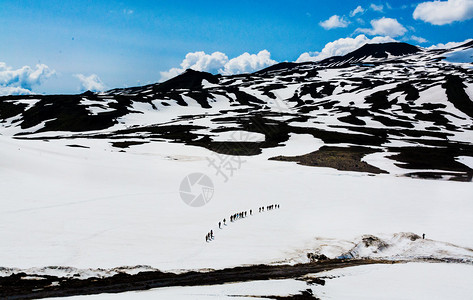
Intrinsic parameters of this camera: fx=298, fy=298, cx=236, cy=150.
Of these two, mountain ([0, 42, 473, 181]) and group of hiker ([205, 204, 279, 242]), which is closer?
group of hiker ([205, 204, 279, 242])

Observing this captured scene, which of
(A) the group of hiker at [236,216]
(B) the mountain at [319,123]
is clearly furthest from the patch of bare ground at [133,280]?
(B) the mountain at [319,123]

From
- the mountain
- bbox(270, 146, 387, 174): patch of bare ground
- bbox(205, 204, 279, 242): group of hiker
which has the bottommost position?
bbox(205, 204, 279, 242): group of hiker

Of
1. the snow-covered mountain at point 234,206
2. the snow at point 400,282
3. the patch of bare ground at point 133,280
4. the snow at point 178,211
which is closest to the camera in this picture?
the patch of bare ground at point 133,280

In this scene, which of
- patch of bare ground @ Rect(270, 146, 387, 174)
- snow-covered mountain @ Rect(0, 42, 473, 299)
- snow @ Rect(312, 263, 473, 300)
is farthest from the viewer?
patch of bare ground @ Rect(270, 146, 387, 174)

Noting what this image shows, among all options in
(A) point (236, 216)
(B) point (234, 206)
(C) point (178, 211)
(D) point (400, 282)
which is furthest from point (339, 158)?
(D) point (400, 282)

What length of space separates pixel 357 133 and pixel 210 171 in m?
64.1

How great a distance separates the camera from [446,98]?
15425 centimetres

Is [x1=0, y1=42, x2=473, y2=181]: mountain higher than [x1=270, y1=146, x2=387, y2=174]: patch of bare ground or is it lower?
higher

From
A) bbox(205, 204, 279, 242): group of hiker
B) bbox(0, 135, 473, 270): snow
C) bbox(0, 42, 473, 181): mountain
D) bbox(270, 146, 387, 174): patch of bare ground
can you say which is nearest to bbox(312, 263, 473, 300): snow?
bbox(0, 135, 473, 270): snow

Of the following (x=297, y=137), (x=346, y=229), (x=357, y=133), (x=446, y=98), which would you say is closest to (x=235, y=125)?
(x=297, y=137)

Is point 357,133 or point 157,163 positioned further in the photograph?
point 357,133

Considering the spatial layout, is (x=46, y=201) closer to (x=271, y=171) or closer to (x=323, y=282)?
(x=323, y=282)

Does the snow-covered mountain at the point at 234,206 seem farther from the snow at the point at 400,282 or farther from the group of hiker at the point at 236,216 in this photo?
the group of hiker at the point at 236,216

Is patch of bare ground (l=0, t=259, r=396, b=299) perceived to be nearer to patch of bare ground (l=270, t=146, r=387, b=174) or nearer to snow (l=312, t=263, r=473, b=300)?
snow (l=312, t=263, r=473, b=300)
